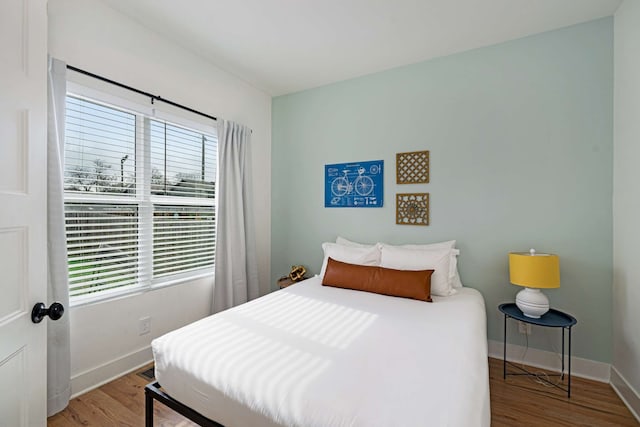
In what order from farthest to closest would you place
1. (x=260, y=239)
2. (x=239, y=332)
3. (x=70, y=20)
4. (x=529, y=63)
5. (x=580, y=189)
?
(x=260, y=239) < (x=529, y=63) < (x=580, y=189) < (x=70, y=20) < (x=239, y=332)

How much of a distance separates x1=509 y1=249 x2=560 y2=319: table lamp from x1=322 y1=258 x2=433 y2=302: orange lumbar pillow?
601mm

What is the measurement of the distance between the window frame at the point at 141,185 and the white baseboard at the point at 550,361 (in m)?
2.80

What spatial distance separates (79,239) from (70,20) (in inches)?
56.4

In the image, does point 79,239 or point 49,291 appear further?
point 79,239

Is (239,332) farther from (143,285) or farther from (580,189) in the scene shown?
(580,189)

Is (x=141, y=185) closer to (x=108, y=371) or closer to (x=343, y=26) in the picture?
(x=108, y=371)

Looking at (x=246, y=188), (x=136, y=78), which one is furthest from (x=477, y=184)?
(x=136, y=78)

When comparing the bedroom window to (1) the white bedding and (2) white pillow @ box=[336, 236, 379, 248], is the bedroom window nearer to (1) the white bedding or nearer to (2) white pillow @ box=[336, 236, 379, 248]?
(1) the white bedding

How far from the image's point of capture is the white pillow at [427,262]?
7.73ft

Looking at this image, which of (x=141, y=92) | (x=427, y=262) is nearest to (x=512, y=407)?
(x=427, y=262)

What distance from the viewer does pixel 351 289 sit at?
98.3 inches

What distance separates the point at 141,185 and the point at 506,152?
3.04m

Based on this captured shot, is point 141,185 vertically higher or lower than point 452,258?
higher

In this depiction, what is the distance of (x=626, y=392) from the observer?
1941mm
